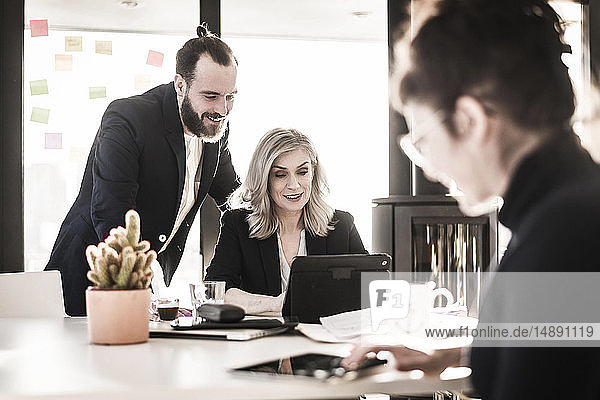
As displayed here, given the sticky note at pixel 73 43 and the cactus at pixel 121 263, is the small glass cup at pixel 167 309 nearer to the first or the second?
the cactus at pixel 121 263

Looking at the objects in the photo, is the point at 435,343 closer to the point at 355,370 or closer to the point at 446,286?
the point at 355,370

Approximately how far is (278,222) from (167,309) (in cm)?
115

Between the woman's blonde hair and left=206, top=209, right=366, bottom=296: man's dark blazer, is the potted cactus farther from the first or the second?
the woman's blonde hair

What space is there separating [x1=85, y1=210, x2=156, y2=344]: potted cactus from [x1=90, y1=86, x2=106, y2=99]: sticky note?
2350mm

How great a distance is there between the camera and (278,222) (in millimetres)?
3215

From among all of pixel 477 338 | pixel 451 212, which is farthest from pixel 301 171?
pixel 477 338

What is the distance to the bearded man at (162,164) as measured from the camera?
12.6 feet

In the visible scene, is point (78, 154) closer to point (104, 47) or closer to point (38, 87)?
point (38, 87)

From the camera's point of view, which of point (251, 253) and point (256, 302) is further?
point (251, 253)

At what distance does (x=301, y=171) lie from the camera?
128 inches

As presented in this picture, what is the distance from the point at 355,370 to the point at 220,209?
2.79 metres

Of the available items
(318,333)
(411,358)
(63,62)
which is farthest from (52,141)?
(411,358)

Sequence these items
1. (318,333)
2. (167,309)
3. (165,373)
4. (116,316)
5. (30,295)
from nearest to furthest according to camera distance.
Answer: (165,373) < (116,316) < (318,333) < (167,309) < (30,295)

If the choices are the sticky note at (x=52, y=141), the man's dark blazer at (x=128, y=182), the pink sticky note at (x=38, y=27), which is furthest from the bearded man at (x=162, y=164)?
the pink sticky note at (x=38, y=27)
